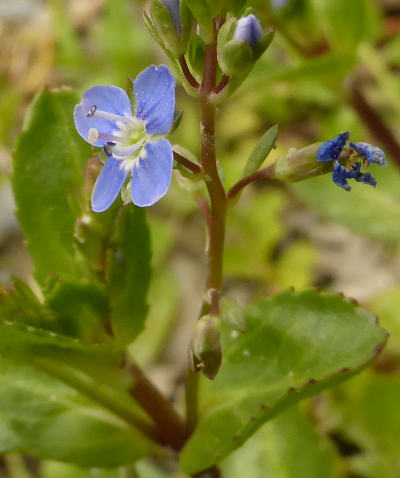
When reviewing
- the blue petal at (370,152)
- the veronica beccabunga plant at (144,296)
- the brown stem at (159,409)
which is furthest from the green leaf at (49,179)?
the blue petal at (370,152)

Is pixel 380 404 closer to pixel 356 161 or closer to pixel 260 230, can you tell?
pixel 260 230

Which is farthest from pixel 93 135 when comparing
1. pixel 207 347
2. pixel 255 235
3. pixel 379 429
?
pixel 255 235

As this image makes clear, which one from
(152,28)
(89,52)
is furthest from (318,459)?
(89,52)

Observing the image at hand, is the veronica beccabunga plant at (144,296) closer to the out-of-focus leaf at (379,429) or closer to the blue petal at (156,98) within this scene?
the blue petal at (156,98)

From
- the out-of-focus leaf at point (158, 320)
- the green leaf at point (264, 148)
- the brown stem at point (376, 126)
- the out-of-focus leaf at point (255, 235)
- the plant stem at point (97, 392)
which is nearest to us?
the green leaf at point (264, 148)

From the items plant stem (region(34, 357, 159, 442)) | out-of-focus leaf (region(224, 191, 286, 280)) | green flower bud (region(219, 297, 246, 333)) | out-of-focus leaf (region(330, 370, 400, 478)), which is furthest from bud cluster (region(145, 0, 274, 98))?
out-of-focus leaf (region(224, 191, 286, 280))
